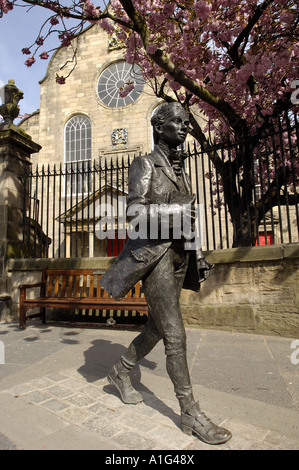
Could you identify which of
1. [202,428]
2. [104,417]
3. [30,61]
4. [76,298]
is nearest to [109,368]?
[104,417]

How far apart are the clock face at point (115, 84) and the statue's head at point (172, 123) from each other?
1761 centimetres

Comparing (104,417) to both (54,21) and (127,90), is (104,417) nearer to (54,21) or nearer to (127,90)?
(54,21)

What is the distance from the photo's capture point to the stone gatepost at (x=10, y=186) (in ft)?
22.7

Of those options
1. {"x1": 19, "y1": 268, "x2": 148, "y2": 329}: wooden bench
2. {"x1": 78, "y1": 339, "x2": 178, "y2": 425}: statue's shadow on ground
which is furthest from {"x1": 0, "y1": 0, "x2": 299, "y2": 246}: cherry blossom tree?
{"x1": 78, "y1": 339, "x2": 178, "y2": 425}: statue's shadow on ground

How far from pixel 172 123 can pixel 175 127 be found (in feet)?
0.13

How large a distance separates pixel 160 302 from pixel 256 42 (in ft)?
20.9

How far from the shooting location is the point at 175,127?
2484 millimetres

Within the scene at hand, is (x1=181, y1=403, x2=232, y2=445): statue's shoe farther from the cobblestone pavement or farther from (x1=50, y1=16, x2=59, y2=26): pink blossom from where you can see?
(x1=50, y1=16, x2=59, y2=26): pink blossom

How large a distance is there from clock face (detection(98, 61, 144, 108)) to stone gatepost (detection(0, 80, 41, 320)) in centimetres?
1227

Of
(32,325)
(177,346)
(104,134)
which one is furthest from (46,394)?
(104,134)

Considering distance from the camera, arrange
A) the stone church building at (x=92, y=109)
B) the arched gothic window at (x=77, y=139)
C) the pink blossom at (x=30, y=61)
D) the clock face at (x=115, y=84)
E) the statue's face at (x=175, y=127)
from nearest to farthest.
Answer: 1. the statue's face at (x=175, y=127)
2. the pink blossom at (x=30, y=61)
3. the stone church building at (x=92, y=109)
4. the clock face at (x=115, y=84)
5. the arched gothic window at (x=77, y=139)

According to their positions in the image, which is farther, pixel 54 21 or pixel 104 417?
pixel 54 21

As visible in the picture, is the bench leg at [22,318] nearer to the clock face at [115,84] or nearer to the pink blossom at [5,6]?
the pink blossom at [5,6]

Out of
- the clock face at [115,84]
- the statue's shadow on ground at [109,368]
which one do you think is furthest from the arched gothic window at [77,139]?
the statue's shadow on ground at [109,368]
